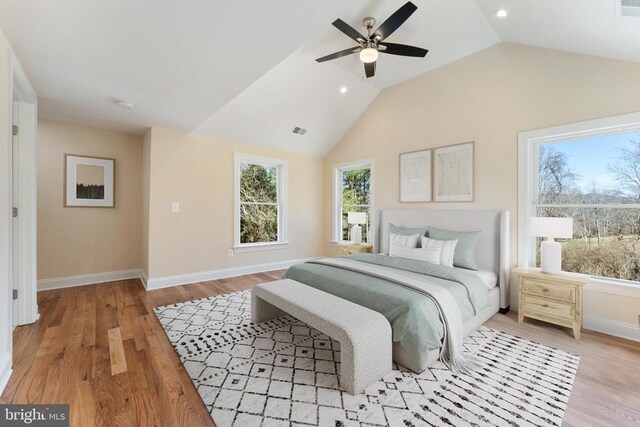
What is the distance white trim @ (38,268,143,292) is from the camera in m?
3.97

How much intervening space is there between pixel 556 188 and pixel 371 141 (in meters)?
2.80

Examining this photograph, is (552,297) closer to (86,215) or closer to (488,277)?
(488,277)

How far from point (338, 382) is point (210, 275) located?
130 inches

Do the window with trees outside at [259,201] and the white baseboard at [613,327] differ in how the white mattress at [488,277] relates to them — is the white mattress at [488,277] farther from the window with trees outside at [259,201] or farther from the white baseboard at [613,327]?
the window with trees outside at [259,201]

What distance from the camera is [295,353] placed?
2.31 m

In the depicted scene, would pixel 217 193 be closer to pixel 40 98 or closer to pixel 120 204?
pixel 120 204

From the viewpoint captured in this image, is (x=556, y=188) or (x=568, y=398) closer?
(x=568, y=398)

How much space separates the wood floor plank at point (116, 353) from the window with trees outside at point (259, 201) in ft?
7.78

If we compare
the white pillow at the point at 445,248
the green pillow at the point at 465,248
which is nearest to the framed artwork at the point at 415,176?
the green pillow at the point at 465,248

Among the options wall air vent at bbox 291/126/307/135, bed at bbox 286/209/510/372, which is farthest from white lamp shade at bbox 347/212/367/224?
wall air vent at bbox 291/126/307/135

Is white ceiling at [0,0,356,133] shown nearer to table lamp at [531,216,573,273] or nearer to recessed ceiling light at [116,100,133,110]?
recessed ceiling light at [116,100,133,110]

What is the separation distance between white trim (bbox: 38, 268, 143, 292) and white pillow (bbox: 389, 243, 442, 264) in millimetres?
4181

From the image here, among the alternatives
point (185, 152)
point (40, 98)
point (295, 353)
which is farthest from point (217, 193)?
point (295, 353)

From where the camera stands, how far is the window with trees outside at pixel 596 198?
270 centimetres
